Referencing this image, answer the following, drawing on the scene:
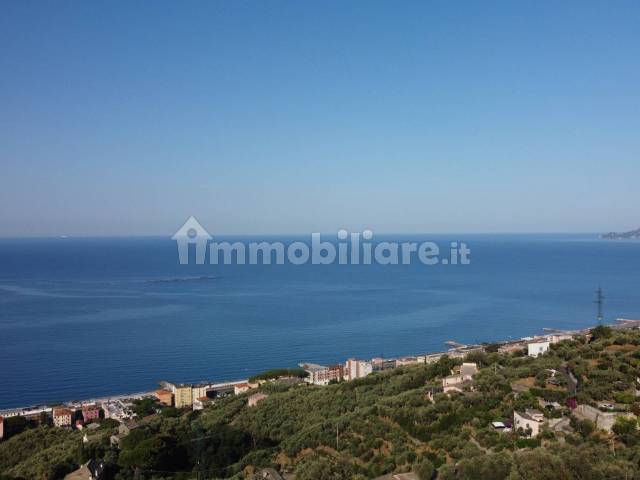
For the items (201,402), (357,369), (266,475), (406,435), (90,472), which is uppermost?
(406,435)

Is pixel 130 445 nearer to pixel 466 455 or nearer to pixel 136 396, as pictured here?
pixel 466 455

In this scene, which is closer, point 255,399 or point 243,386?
point 255,399

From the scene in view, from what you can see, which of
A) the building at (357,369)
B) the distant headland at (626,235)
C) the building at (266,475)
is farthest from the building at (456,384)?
the distant headland at (626,235)

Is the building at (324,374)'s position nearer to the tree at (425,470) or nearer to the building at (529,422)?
the building at (529,422)

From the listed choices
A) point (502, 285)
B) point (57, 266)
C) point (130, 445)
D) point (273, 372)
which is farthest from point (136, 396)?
point (57, 266)

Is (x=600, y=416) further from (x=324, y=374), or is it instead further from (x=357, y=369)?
(x=324, y=374)

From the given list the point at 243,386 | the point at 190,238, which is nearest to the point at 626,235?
the point at 190,238

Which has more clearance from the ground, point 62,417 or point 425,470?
point 425,470
